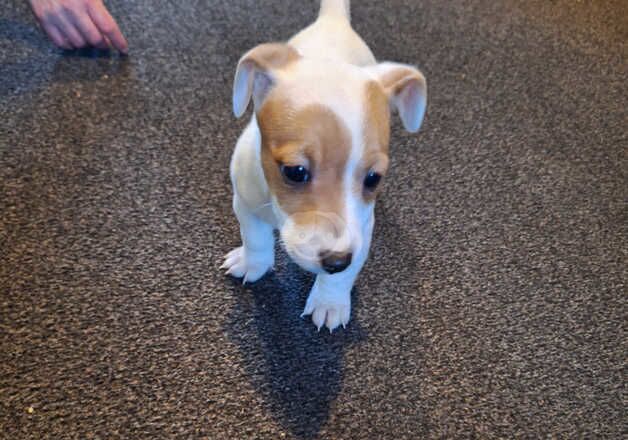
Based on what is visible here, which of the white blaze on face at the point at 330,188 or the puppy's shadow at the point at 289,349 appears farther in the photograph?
the puppy's shadow at the point at 289,349

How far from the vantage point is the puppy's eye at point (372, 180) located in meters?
1.18

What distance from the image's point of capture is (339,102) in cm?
114

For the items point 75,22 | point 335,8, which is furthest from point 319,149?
point 75,22

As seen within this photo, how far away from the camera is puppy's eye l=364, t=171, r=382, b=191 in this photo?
1184 millimetres

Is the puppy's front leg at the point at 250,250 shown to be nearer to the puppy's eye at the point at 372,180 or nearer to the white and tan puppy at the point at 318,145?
the white and tan puppy at the point at 318,145

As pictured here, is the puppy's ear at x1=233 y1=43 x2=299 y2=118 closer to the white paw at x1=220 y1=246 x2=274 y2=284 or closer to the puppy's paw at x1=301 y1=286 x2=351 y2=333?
the white paw at x1=220 y1=246 x2=274 y2=284

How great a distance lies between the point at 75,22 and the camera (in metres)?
2.17

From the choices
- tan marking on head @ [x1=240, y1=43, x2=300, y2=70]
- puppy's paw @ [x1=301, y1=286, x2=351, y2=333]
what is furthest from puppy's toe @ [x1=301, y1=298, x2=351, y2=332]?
tan marking on head @ [x1=240, y1=43, x2=300, y2=70]

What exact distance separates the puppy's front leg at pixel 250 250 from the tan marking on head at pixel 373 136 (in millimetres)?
382

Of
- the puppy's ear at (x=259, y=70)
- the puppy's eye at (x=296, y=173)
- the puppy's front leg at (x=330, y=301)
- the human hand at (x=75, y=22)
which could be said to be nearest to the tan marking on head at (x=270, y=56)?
the puppy's ear at (x=259, y=70)

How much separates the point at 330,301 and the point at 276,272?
0.80 ft

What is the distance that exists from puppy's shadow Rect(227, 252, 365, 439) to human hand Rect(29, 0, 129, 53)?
126 centimetres

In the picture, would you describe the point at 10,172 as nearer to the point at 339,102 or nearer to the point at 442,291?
the point at 339,102

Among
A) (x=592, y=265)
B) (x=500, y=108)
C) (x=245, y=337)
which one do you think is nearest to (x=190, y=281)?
(x=245, y=337)
